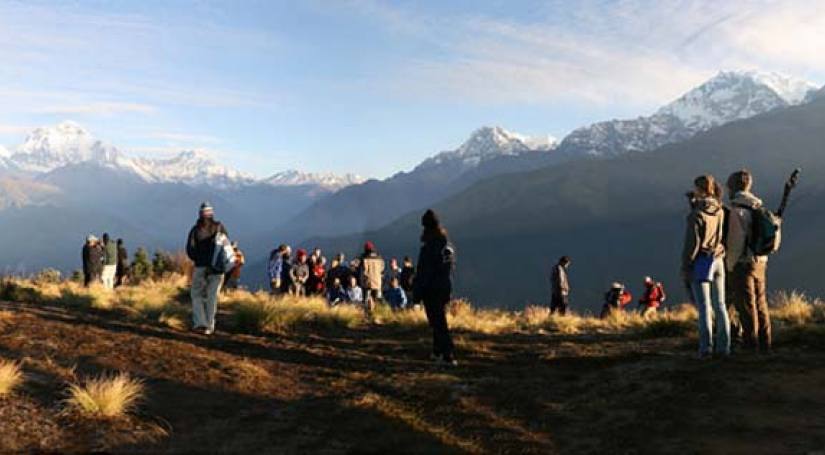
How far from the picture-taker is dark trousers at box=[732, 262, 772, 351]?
341 inches

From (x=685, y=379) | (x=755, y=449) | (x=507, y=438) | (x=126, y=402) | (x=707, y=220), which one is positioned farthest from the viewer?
(x=707, y=220)

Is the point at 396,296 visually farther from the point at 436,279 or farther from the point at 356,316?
the point at 436,279

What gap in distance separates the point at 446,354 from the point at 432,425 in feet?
10.4

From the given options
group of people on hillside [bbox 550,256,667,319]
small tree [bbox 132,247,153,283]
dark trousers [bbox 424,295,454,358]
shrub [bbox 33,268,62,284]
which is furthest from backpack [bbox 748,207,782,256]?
small tree [bbox 132,247,153,283]

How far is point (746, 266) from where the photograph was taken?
8664 mm

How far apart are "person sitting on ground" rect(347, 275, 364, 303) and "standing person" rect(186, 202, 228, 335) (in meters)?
8.38

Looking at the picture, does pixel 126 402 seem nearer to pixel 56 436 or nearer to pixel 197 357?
pixel 56 436

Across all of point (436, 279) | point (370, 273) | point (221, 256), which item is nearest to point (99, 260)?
point (370, 273)

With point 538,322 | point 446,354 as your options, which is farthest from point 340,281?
point 446,354

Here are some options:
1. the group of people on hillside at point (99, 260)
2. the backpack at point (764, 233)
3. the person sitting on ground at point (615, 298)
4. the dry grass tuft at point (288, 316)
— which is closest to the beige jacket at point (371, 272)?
the dry grass tuft at point (288, 316)

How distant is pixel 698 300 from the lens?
8531 mm

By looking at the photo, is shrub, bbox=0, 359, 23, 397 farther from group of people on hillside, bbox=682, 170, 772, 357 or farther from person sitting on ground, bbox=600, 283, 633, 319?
person sitting on ground, bbox=600, 283, 633, 319

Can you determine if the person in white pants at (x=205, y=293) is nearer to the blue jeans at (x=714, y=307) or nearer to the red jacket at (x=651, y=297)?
the blue jeans at (x=714, y=307)

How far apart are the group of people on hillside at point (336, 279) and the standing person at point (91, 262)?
495 cm
